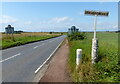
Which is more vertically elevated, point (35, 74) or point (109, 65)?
point (109, 65)

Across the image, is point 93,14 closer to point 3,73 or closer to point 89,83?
point 89,83

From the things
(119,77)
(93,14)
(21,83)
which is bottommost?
(21,83)

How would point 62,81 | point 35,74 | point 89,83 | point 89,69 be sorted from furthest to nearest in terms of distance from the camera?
point 35,74 < point 62,81 < point 89,69 < point 89,83

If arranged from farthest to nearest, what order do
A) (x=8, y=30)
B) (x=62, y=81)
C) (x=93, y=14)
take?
(x=8, y=30) → (x=93, y=14) → (x=62, y=81)

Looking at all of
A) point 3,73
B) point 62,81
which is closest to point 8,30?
point 3,73

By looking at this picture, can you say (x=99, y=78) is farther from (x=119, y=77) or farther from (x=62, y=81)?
Answer: (x=62, y=81)

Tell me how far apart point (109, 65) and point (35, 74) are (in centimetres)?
380

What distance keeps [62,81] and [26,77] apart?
2011 mm

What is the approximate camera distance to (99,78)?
266 inches

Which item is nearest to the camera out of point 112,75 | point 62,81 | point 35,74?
point 112,75

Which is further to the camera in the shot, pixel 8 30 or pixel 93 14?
pixel 8 30

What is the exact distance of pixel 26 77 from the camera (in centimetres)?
933

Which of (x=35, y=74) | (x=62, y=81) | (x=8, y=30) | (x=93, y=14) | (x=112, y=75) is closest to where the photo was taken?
(x=112, y=75)

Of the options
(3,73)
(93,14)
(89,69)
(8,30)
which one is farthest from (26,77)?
(8,30)
